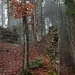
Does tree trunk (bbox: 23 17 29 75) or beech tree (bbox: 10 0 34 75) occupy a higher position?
beech tree (bbox: 10 0 34 75)

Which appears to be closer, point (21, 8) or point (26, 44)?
point (21, 8)

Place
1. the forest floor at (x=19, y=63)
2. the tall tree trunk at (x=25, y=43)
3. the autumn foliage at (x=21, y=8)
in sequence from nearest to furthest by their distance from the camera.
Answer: the autumn foliage at (x=21, y=8) → the tall tree trunk at (x=25, y=43) → the forest floor at (x=19, y=63)

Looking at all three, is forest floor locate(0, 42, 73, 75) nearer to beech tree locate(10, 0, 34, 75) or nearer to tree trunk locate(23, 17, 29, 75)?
tree trunk locate(23, 17, 29, 75)

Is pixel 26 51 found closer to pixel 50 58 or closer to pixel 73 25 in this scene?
pixel 50 58

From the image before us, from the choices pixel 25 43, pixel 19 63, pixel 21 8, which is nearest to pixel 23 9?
pixel 21 8

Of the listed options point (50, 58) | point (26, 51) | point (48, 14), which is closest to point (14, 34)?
point (50, 58)

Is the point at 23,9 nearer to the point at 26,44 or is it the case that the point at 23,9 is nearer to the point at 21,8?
the point at 21,8

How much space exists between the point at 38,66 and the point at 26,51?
8.97 feet

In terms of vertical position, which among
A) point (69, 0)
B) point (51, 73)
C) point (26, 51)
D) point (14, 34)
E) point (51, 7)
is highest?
point (51, 7)

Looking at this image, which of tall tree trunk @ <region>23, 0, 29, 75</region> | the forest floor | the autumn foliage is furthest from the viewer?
the forest floor

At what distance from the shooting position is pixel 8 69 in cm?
1525

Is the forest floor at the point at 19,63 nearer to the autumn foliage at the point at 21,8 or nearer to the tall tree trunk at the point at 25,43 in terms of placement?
the tall tree trunk at the point at 25,43

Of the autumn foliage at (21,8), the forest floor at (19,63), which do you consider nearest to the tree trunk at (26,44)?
the autumn foliage at (21,8)

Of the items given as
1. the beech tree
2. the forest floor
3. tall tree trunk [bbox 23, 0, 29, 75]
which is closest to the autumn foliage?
the beech tree
